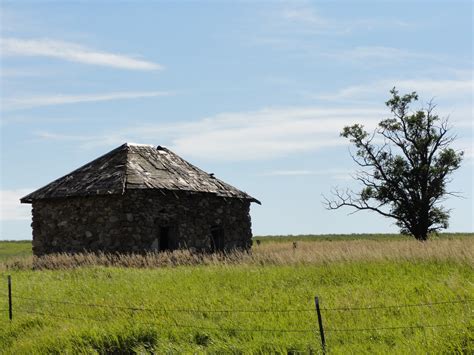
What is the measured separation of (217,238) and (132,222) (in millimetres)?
5006

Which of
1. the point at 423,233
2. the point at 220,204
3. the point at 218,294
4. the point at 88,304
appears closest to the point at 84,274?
the point at 88,304

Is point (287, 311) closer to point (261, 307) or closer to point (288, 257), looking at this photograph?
point (261, 307)

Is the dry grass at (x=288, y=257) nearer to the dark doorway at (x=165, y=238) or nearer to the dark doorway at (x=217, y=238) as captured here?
the dark doorway at (x=165, y=238)

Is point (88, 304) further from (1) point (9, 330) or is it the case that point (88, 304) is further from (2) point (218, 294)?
(2) point (218, 294)

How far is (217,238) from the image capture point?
27.0m

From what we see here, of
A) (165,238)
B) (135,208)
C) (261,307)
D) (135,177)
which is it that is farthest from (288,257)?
(135,177)

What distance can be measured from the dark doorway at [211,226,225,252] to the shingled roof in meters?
1.57

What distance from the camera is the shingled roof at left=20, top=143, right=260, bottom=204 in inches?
930

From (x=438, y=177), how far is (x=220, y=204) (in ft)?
43.0

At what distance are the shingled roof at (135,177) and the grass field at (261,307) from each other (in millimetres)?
5894

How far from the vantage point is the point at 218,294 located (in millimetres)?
13328

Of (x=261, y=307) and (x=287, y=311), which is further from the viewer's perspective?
(x=261, y=307)

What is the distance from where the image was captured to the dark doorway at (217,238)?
26594 millimetres

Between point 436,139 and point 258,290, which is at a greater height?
point 436,139
